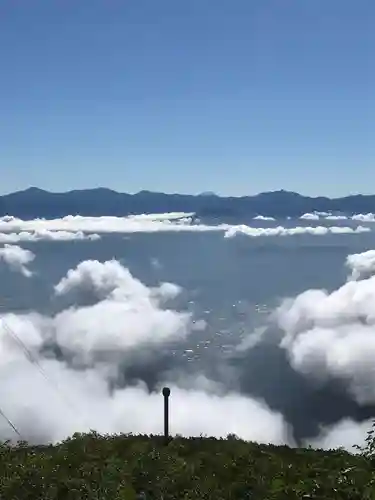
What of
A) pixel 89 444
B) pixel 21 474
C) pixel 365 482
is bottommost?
pixel 89 444

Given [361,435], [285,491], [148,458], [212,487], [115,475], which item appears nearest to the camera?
[285,491]

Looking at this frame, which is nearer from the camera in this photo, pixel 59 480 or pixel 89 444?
pixel 59 480

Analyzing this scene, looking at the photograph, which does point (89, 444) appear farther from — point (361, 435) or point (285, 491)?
point (361, 435)

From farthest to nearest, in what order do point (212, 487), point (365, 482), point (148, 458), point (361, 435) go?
1. point (361, 435)
2. point (148, 458)
3. point (212, 487)
4. point (365, 482)

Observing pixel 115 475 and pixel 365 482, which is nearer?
pixel 365 482

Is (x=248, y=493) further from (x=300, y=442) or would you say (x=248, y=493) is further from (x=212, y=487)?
(x=300, y=442)

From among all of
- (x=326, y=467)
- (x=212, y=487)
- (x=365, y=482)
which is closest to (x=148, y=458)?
(x=212, y=487)

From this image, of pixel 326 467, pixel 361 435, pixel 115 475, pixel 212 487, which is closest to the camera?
pixel 326 467

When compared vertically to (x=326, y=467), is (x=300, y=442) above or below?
below

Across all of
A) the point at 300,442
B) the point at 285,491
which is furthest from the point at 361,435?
the point at 285,491
